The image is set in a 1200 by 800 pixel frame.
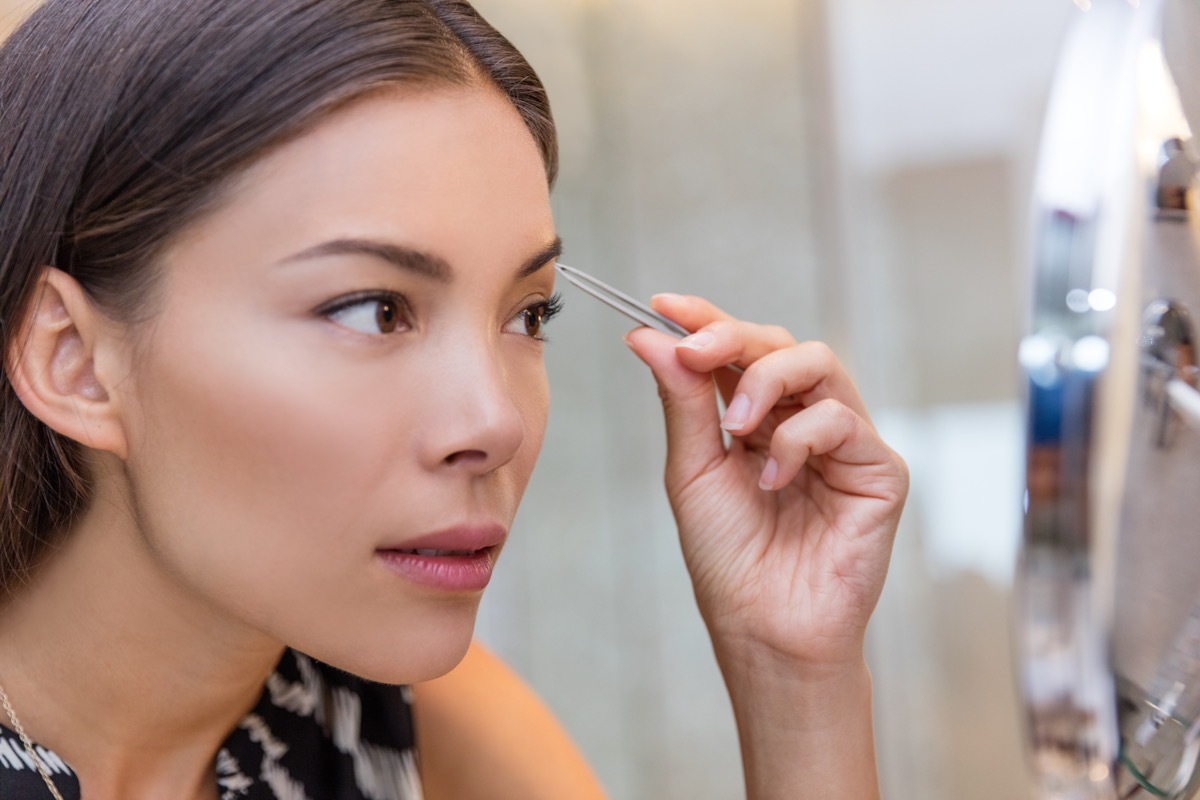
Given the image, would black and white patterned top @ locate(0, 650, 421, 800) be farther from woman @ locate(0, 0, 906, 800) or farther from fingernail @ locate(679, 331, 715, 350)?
fingernail @ locate(679, 331, 715, 350)

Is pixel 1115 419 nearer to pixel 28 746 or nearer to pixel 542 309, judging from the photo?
pixel 542 309

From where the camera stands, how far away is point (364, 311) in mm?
634

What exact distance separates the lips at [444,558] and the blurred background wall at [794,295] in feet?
3.42

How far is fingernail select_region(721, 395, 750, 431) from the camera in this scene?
819 mm

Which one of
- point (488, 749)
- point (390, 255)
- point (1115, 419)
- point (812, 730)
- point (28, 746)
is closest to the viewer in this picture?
point (1115, 419)

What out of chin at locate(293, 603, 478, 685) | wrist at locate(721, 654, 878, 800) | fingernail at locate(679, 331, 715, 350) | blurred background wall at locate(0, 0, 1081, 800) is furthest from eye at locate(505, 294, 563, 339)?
blurred background wall at locate(0, 0, 1081, 800)

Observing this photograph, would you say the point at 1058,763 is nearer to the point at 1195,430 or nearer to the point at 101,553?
the point at 1195,430

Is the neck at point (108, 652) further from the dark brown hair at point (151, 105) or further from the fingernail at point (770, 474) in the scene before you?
the fingernail at point (770, 474)

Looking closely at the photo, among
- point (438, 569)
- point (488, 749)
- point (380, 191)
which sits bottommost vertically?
point (488, 749)

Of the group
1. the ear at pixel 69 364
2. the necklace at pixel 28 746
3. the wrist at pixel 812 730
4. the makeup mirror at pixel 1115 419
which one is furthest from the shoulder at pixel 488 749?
→ the makeup mirror at pixel 1115 419

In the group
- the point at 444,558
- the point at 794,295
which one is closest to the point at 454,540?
the point at 444,558

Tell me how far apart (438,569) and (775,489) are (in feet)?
1.01

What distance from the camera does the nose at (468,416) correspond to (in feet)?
2.08

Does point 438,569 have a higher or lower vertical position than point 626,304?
lower
